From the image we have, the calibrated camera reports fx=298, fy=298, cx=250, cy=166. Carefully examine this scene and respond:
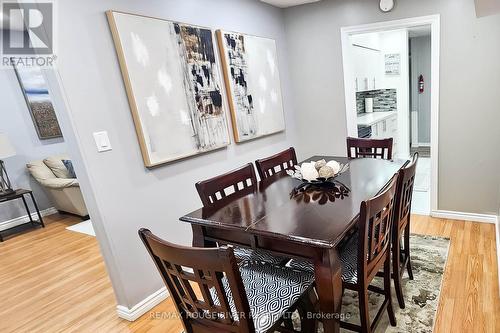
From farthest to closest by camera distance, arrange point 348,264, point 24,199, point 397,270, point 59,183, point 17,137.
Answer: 1. point 17,137
2. point 24,199
3. point 59,183
4. point 397,270
5. point 348,264

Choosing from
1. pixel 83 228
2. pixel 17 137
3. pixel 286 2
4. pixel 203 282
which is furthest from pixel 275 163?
Answer: pixel 17 137

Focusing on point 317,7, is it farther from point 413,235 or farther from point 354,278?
point 354,278

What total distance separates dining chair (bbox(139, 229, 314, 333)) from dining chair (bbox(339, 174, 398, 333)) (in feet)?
0.74

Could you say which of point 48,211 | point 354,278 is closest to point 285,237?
point 354,278

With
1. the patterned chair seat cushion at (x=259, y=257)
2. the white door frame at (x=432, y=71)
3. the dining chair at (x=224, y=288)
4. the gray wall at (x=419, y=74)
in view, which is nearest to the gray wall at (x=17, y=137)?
the patterned chair seat cushion at (x=259, y=257)

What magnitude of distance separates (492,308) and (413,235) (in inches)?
39.4

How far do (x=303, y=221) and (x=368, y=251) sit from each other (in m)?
0.35

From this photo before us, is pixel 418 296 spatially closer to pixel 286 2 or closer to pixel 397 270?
pixel 397 270

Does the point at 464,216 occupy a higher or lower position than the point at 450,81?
lower

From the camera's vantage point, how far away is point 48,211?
15.3 ft

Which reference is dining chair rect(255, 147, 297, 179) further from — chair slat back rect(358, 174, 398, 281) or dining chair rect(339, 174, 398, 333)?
chair slat back rect(358, 174, 398, 281)

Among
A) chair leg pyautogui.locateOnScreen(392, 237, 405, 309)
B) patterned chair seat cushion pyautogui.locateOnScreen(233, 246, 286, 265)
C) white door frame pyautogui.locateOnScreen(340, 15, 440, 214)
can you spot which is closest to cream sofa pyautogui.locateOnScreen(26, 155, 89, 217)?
patterned chair seat cushion pyautogui.locateOnScreen(233, 246, 286, 265)

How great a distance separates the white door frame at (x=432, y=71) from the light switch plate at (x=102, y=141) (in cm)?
248

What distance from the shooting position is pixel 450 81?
271 cm
